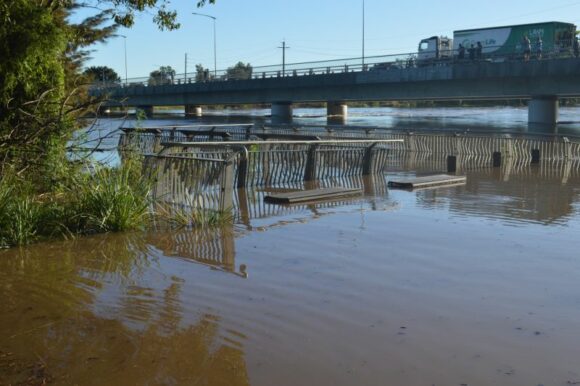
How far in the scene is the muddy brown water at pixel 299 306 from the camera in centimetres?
479

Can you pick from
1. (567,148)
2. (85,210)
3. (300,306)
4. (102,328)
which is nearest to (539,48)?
(567,148)

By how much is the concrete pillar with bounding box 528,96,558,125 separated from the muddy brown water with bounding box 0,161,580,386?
39.6 meters

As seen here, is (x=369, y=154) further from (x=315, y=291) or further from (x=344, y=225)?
(x=315, y=291)

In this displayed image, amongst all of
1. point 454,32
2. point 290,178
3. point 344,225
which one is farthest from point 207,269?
point 454,32

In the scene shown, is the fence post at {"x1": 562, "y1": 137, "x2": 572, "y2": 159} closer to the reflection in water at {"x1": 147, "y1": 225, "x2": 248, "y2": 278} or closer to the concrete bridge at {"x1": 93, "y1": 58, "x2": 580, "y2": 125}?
the reflection in water at {"x1": 147, "y1": 225, "x2": 248, "y2": 278}

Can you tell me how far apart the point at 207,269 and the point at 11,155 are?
3923mm

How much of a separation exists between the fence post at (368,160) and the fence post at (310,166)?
185 cm

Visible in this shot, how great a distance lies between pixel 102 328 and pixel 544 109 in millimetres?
46600

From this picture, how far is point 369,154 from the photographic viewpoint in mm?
18141

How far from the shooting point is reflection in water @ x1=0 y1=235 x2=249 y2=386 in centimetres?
465

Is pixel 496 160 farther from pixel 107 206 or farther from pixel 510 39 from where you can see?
pixel 510 39

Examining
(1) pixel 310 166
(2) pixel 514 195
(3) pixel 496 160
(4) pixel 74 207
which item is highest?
→ (4) pixel 74 207

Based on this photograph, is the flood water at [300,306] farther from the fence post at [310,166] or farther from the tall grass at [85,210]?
the fence post at [310,166]

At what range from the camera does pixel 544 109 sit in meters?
47.3
